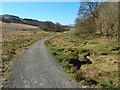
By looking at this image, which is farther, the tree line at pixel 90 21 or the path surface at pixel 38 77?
the tree line at pixel 90 21

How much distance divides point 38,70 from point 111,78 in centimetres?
697

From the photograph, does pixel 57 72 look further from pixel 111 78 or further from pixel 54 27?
pixel 54 27

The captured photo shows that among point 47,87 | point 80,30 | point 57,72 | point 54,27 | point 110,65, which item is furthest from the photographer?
point 54,27

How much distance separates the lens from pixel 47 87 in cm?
1761

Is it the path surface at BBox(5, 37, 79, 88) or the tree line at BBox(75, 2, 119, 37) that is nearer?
the path surface at BBox(5, 37, 79, 88)

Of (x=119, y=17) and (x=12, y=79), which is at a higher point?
(x=119, y=17)

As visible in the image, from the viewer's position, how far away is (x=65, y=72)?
22500 mm

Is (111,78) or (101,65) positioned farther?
(101,65)

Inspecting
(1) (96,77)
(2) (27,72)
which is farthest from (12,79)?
(1) (96,77)

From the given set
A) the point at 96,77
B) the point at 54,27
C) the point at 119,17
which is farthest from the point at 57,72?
the point at 54,27

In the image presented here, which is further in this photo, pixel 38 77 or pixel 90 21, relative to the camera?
pixel 90 21

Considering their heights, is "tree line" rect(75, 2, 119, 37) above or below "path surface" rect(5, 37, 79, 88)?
above

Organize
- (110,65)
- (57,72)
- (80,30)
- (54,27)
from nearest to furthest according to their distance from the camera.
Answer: (57,72) → (110,65) → (80,30) → (54,27)

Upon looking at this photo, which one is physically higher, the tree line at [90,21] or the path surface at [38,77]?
the tree line at [90,21]
